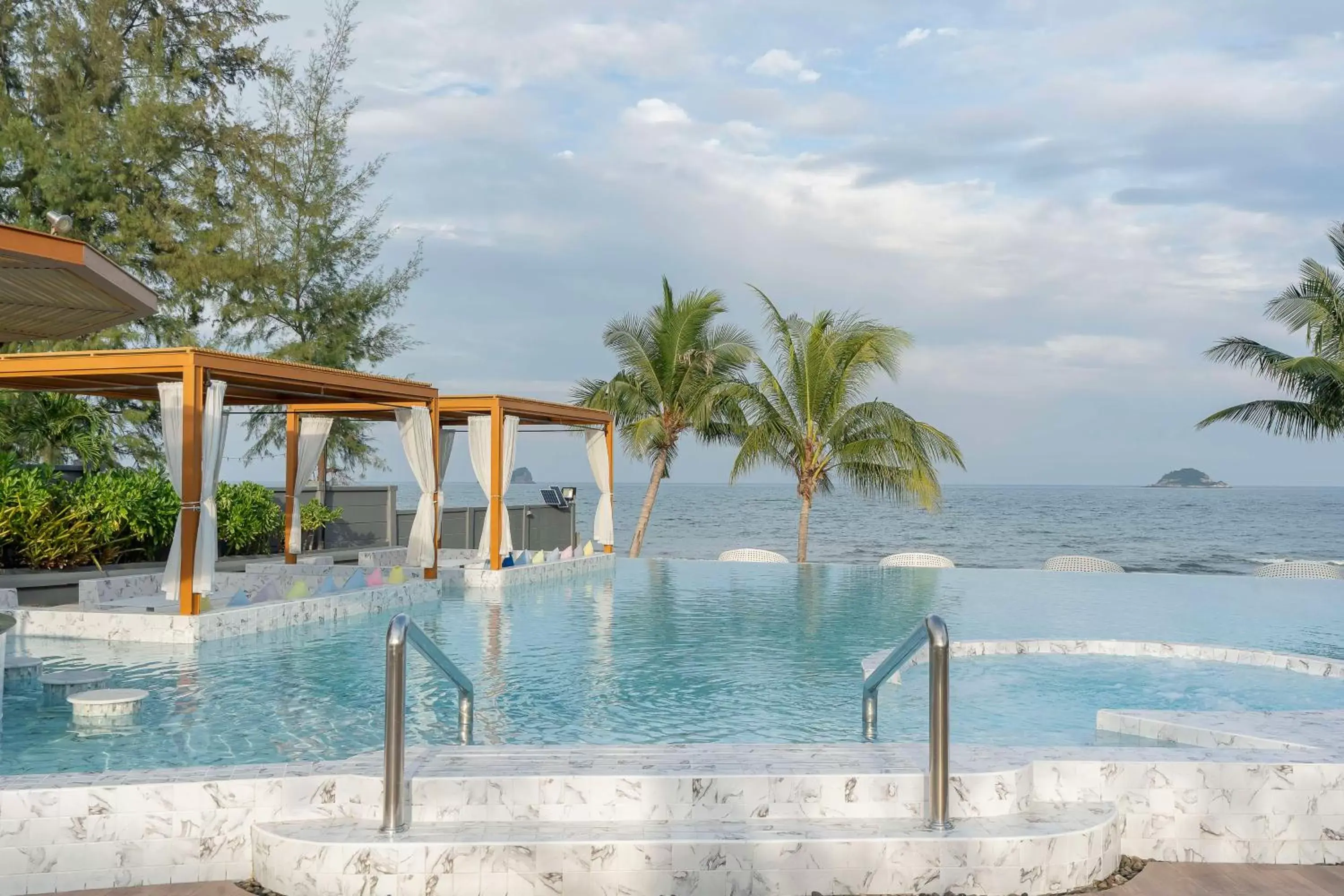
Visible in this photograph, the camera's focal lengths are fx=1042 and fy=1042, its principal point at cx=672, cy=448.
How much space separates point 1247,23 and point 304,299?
16913 millimetres

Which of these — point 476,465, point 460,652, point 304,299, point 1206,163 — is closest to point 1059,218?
point 1206,163

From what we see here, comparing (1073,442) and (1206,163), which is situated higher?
(1206,163)

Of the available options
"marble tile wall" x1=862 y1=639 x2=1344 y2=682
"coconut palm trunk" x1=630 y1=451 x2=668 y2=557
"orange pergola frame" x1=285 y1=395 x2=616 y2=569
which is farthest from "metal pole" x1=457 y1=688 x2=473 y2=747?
"coconut palm trunk" x1=630 y1=451 x2=668 y2=557

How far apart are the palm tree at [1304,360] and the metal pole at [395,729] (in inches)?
624

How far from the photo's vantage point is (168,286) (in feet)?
68.6

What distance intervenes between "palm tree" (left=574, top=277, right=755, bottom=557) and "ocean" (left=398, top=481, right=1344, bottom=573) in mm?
17403

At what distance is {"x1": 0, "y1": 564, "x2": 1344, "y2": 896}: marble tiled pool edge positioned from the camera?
4070mm

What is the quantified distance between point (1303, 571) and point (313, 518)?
1593 centimetres

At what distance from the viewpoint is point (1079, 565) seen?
57.0 feet

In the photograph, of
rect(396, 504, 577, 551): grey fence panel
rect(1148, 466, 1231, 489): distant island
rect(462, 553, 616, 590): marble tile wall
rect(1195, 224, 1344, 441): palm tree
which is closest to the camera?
rect(462, 553, 616, 590): marble tile wall

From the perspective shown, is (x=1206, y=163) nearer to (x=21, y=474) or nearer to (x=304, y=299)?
(x=304, y=299)

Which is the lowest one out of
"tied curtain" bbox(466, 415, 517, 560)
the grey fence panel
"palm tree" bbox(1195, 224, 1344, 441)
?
the grey fence panel

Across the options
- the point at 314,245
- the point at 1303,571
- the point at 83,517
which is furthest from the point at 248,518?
the point at 1303,571

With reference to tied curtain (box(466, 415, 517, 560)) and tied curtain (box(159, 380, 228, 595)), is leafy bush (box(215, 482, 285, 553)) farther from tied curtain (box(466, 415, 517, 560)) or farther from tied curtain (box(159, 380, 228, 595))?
tied curtain (box(159, 380, 228, 595))
